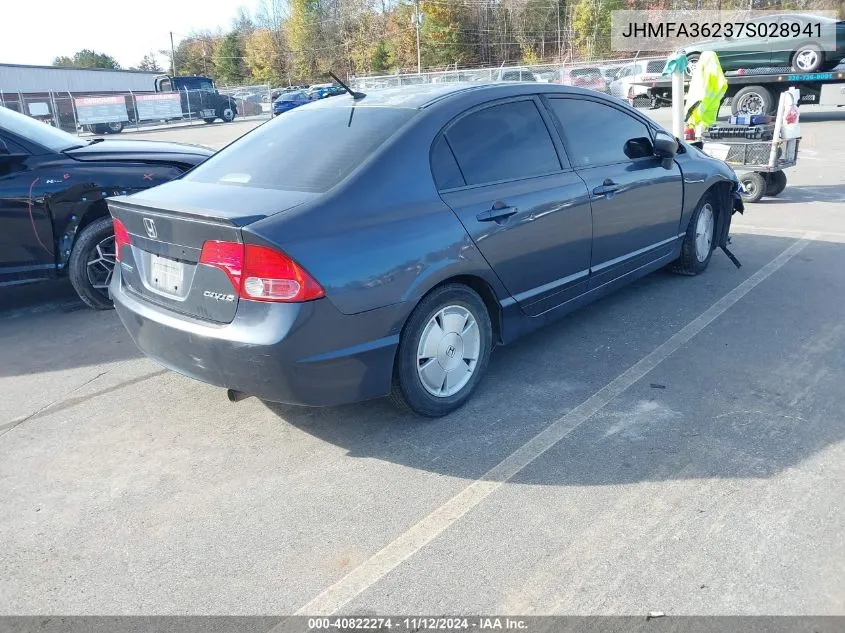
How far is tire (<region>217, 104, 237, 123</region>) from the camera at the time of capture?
38.0m

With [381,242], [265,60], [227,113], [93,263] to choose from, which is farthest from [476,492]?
[265,60]

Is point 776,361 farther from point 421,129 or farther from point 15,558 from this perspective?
point 15,558

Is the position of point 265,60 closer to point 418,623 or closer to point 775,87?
point 775,87

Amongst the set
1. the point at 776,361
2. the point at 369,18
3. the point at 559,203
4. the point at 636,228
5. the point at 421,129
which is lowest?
the point at 776,361

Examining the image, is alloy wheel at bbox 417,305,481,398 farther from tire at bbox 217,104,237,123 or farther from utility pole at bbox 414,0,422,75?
utility pole at bbox 414,0,422,75

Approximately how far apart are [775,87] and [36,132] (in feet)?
58.8

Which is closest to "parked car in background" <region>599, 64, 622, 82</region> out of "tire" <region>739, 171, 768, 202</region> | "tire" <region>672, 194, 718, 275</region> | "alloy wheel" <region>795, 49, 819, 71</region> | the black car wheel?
"alloy wheel" <region>795, 49, 819, 71</region>

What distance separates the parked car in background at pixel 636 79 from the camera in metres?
21.7

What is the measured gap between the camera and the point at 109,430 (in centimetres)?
368

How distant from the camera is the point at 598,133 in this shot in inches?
183

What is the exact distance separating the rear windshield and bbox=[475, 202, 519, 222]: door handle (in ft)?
2.11

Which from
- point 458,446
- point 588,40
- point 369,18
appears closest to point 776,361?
point 458,446

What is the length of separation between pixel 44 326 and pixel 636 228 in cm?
459

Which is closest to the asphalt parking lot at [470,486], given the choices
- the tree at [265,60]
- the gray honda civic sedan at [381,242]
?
the gray honda civic sedan at [381,242]
